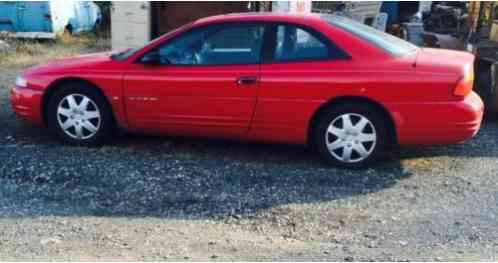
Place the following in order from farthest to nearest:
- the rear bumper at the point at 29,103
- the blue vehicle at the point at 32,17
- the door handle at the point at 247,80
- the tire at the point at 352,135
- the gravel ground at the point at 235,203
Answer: the blue vehicle at the point at 32,17 → the rear bumper at the point at 29,103 → the door handle at the point at 247,80 → the tire at the point at 352,135 → the gravel ground at the point at 235,203

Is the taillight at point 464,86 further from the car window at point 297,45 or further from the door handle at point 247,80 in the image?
the door handle at point 247,80

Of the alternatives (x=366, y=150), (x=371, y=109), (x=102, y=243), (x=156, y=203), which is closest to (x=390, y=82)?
(x=371, y=109)

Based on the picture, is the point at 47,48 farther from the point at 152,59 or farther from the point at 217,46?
the point at 217,46

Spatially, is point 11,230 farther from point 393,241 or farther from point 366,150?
point 366,150

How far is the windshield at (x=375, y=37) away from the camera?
585 centimetres

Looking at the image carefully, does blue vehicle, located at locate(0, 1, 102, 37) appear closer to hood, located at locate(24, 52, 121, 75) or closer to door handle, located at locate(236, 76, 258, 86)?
hood, located at locate(24, 52, 121, 75)

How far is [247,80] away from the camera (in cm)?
582

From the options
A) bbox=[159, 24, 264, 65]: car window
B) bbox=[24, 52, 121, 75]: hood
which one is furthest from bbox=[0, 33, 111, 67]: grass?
bbox=[159, 24, 264, 65]: car window

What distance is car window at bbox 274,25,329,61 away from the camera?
5.81m

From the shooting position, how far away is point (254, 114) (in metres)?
5.90

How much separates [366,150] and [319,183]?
62 centimetres

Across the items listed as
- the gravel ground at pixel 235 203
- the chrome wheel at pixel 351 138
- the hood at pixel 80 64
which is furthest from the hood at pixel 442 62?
the hood at pixel 80 64

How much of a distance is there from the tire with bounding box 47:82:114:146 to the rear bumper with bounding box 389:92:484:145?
2.81 metres

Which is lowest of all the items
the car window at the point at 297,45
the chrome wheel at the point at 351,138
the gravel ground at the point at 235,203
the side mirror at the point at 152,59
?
the gravel ground at the point at 235,203
